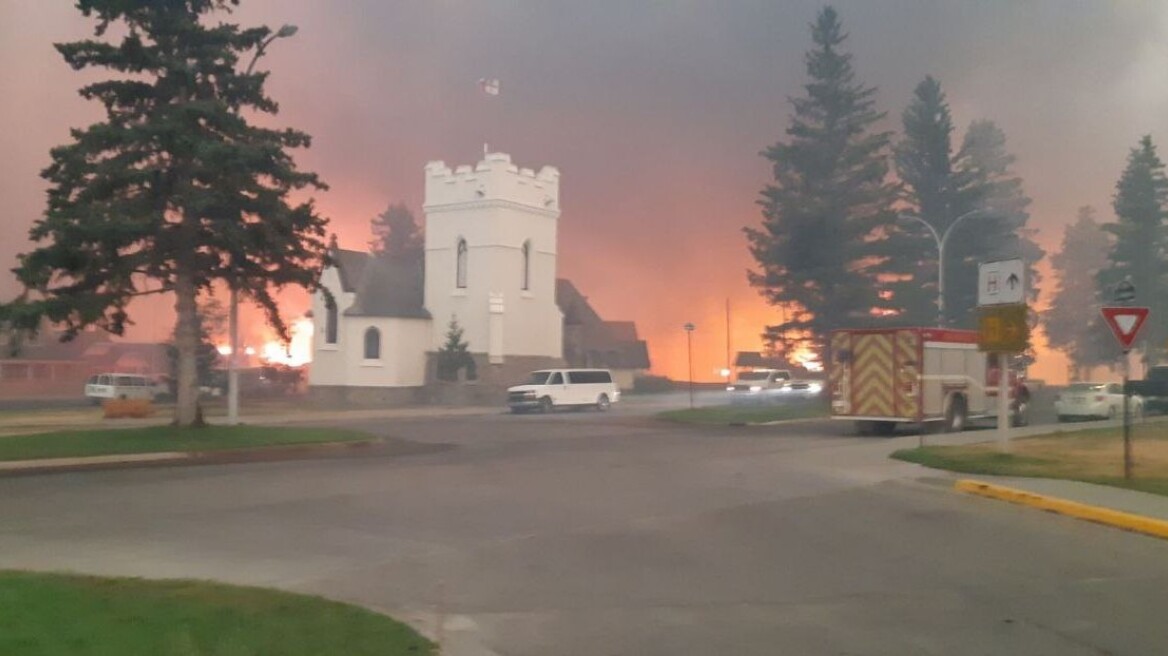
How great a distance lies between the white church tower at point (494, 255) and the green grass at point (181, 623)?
53.1 metres

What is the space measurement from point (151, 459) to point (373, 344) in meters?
38.8

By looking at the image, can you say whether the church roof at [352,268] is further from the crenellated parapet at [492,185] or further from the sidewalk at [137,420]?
the sidewalk at [137,420]

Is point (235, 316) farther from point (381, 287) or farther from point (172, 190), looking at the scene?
point (381, 287)

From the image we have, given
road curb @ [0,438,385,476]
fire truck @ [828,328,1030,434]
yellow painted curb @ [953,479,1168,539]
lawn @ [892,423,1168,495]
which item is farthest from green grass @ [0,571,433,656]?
fire truck @ [828,328,1030,434]

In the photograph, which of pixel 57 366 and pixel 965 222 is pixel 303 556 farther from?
pixel 57 366

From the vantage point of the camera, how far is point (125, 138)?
2477cm

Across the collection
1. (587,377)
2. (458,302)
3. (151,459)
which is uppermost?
(458,302)

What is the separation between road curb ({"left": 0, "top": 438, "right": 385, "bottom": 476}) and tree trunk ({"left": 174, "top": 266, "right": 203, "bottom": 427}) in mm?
2665

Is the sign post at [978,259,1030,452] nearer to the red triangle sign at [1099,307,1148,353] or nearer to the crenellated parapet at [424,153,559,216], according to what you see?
the red triangle sign at [1099,307,1148,353]

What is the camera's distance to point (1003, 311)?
68.5 ft

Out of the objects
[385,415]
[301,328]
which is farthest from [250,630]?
[301,328]

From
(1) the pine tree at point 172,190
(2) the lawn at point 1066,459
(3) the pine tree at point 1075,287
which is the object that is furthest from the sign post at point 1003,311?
(3) the pine tree at point 1075,287

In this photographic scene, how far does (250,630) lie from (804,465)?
16.0m

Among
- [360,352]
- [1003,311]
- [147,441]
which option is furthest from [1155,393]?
[360,352]
